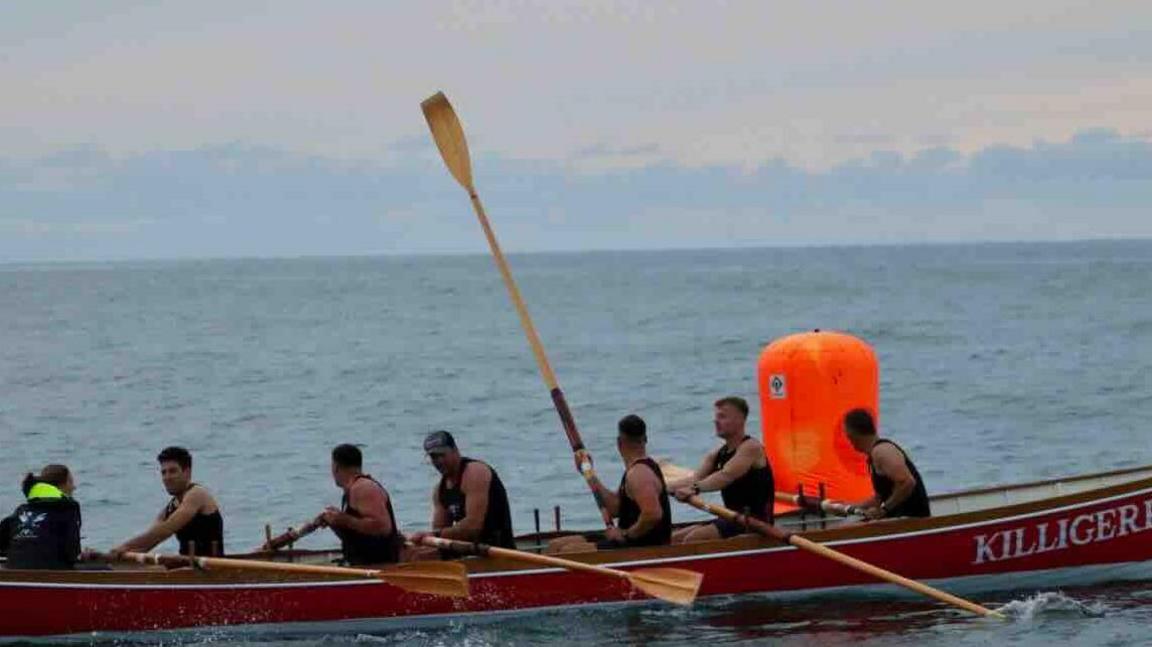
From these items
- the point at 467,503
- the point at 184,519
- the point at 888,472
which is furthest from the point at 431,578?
the point at 888,472

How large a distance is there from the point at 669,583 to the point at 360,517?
8.56 ft

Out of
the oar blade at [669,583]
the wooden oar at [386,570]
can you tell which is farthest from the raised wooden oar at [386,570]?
the oar blade at [669,583]

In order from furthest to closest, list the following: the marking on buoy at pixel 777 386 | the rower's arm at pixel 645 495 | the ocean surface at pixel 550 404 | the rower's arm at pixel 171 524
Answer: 1. the marking on buoy at pixel 777 386
2. the ocean surface at pixel 550 404
3. the rower's arm at pixel 645 495
4. the rower's arm at pixel 171 524

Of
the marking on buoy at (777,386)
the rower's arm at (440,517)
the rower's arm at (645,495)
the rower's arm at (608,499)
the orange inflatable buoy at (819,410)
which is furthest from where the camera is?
the marking on buoy at (777,386)

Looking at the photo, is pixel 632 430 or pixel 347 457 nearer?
pixel 347 457

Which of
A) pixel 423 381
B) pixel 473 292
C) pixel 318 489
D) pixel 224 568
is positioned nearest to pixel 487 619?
pixel 224 568

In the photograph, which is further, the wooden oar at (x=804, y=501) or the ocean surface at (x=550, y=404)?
the wooden oar at (x=804, y=501)

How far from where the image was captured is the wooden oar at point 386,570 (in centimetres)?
1603

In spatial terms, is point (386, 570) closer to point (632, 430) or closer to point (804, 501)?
point (632, 430)

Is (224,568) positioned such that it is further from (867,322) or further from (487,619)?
(867,322)

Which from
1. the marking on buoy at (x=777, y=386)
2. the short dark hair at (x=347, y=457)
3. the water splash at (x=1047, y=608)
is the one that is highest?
the marking on buoy at (x=777, y=386)

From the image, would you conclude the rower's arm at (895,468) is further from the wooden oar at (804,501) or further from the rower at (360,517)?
the rower at (360,517)

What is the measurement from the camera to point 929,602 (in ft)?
57.5

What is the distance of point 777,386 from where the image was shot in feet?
66.0
